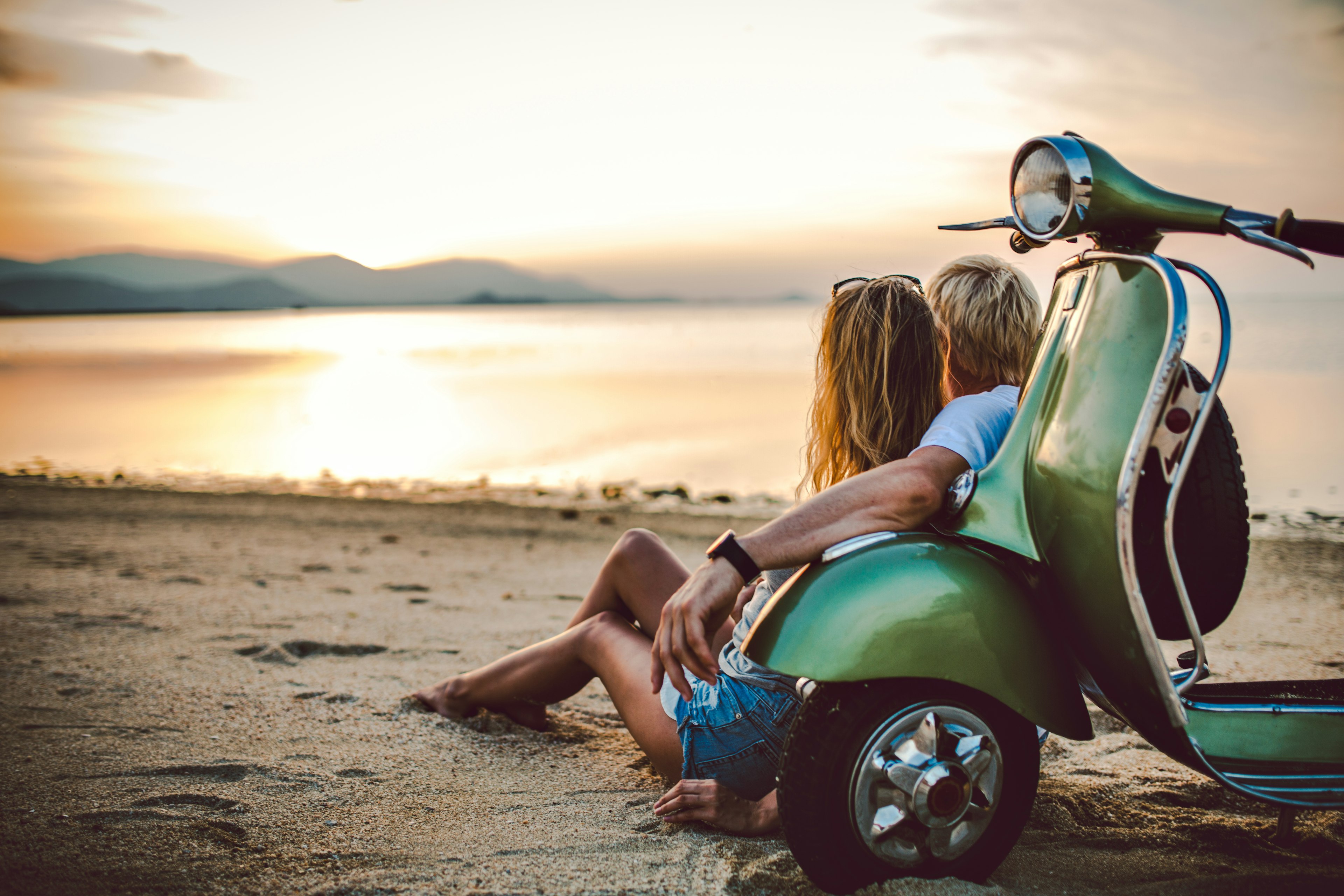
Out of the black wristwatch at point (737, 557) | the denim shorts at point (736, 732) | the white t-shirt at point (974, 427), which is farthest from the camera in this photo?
the denim shorts at point (736, 732)

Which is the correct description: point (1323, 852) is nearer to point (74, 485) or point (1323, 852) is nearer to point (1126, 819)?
point (1126, 819)

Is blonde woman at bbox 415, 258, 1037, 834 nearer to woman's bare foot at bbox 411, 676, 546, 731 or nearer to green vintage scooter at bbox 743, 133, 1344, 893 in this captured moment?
green vintage scooter at bbox 743, 133, 1344, 893

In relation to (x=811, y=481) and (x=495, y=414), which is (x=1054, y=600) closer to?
(x=811, y=481)

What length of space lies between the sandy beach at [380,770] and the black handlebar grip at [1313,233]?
4.23 feet

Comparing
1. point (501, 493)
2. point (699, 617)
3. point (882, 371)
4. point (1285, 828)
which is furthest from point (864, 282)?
point (501, 493)

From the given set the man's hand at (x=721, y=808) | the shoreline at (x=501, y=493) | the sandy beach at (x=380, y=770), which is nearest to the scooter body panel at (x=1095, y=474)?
the sandy beach at (x=380, y=770)

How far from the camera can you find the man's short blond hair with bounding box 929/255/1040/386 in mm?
2012

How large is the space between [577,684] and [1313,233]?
2.09 metres

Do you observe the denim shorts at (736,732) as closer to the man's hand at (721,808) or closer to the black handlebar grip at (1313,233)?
the man's hand at (721,808)

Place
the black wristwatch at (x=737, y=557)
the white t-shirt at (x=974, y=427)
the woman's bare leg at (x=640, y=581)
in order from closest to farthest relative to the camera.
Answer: the black wristwatch at (x=737, y=557), the white t-shirt at (x=974, y=427), the woman's bare leg at (x=640, y=581)

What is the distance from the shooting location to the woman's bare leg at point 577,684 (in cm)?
213

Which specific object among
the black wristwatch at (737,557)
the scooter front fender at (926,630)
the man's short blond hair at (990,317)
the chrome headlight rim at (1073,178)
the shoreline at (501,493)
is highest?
the chrome headlight rim at (1073,178)

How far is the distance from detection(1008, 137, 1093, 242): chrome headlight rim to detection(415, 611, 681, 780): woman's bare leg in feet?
4.65

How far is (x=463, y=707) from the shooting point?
2.73m
